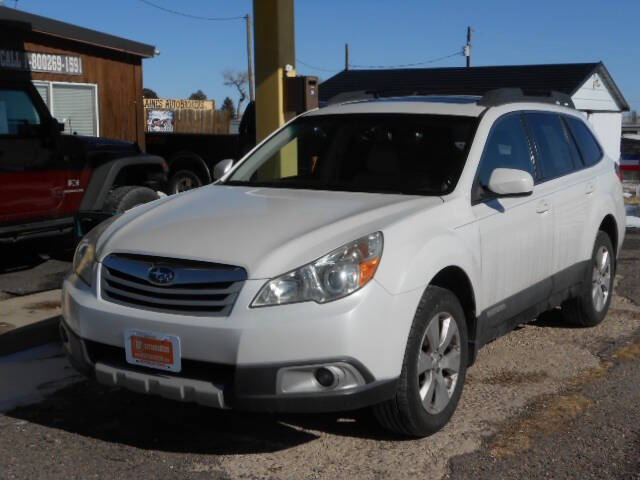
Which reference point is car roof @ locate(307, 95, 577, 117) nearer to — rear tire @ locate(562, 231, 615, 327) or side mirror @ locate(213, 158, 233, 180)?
side mirror @ locate(213, 158, 233, 180)

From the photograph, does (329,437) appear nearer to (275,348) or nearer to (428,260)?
(275,348)

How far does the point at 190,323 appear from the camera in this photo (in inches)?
146

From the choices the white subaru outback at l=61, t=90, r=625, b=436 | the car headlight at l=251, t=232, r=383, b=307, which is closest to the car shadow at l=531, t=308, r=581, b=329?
the white subaru outback at l=61, t=90, r=625, b=436

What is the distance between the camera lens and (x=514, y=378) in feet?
17.3

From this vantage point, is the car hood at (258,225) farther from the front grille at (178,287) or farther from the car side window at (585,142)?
the car side window at (585,142)

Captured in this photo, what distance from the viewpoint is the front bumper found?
3.61 meters

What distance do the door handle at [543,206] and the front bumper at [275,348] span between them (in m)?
1.72

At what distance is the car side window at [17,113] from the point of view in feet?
26.4

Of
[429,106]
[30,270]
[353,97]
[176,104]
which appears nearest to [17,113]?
[30,270]

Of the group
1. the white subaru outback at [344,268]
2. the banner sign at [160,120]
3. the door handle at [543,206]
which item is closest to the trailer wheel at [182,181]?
the white subaru outback at [344,268]

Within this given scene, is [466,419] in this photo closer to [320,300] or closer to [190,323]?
[320,300]

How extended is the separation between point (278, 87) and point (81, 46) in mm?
7582

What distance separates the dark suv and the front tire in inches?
185

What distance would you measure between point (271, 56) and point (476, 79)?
21.4 meters
